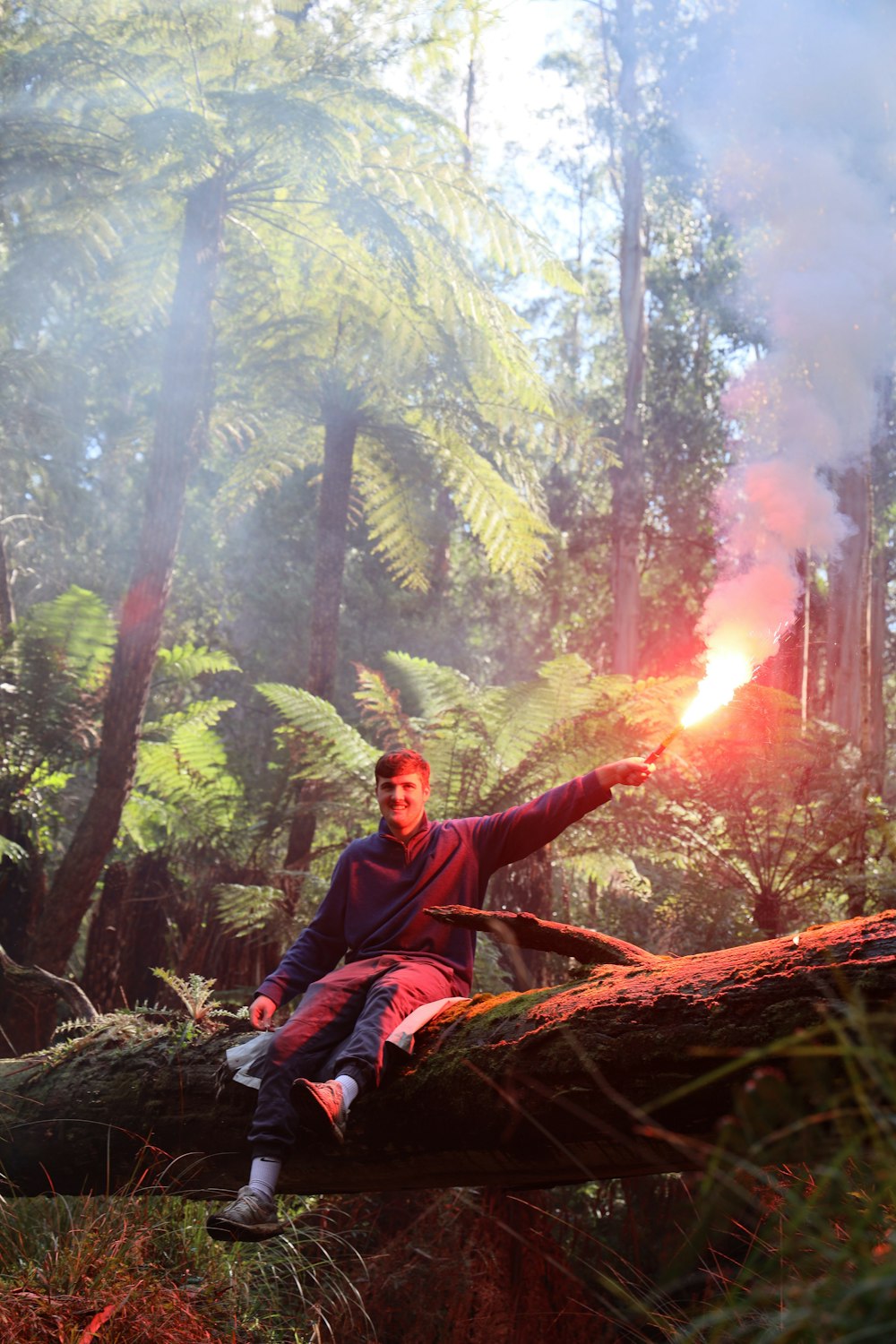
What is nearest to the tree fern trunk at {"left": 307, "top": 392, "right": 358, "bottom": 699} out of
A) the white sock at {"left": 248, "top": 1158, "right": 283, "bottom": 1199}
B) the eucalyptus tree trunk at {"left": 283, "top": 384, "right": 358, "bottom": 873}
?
the eucalyptus tree trunk at {"left": 283, "top": 384, "right": 358, "bottom": 873}

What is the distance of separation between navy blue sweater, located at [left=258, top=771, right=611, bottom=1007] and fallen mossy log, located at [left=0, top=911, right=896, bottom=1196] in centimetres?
27

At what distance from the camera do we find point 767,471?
31.6 feet

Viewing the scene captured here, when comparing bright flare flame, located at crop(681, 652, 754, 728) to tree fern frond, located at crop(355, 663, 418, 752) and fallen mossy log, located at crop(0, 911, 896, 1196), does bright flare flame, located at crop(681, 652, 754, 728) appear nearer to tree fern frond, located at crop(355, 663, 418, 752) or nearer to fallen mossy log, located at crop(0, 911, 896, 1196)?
fallen mossy log, located at crop(0, 911, 896, 1196)

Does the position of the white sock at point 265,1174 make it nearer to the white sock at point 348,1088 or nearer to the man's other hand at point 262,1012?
the white sock at point 348,1088

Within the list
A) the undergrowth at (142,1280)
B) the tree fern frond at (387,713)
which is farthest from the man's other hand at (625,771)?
the tree fern frond at (387,713)

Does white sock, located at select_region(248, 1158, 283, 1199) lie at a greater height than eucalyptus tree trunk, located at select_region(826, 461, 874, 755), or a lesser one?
lesser

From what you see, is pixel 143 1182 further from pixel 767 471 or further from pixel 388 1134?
pixel 767 471

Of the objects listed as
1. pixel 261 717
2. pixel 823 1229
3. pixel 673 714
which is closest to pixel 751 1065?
pixel 823 1229

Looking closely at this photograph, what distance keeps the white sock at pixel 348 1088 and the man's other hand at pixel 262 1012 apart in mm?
547

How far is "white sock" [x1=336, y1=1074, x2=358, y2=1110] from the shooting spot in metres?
2.85

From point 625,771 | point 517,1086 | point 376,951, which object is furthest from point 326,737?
point 517,1086

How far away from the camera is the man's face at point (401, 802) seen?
3.60m

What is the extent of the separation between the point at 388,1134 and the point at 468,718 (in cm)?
430

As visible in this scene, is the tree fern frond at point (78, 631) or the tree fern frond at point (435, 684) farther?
the tree fern frond at point (78, 631)
